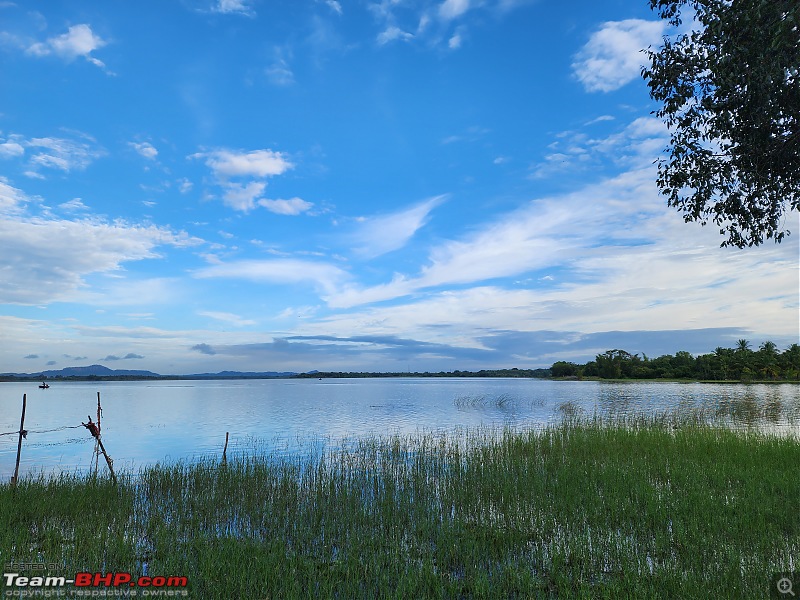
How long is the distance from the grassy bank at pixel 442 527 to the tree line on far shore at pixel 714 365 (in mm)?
97000

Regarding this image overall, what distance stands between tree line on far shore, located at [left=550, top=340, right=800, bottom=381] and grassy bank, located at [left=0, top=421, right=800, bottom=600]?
97.0 metres

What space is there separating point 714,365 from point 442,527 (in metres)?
114

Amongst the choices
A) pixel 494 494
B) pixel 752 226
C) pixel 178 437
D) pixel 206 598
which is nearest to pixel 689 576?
pixel 494 494

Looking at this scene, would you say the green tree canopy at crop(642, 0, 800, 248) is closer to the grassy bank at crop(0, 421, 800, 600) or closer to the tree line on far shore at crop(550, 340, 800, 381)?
the grassy bank at crop(0, 421, 800, 600)

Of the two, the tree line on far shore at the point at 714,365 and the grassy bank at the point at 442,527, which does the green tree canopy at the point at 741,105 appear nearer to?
the grassy bank at the point at 442,527

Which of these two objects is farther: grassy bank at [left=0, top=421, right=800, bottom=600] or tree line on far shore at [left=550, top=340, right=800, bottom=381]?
tree line on far shore at [left=550, top=340, right=800, bottom=381]

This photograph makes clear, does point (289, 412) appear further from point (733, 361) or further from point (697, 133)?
point (733, 361)

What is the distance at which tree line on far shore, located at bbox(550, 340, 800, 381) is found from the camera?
3593 inches

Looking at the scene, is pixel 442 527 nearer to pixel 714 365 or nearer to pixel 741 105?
pixel 741 105

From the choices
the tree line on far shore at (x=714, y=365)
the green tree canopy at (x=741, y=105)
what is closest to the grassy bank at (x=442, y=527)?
the green tree canopy at (x=741, y=105)

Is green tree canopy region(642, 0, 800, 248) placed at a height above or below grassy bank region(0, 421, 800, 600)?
above

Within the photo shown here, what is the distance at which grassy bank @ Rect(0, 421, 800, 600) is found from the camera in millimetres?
6977

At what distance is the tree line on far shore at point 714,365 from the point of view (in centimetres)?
9125

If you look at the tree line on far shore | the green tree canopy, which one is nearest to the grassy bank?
the green tree canopy
